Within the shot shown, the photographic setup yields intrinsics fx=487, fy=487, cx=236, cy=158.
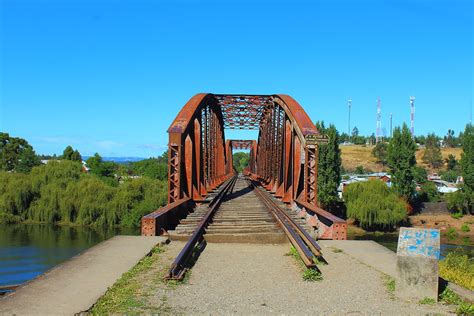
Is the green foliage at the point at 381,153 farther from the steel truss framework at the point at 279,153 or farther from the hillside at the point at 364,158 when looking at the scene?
the steel truss framework at the point at 279,153

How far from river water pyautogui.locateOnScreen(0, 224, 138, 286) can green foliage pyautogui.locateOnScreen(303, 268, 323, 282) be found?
84.7ft

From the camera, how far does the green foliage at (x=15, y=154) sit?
103425mm

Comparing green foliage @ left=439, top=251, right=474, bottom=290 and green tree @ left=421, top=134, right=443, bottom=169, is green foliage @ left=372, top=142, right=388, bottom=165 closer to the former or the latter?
green tree @ left=421, top=134, right=443, bottom=169

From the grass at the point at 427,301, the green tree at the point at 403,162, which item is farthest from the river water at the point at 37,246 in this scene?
the green tree at the point at 403,162

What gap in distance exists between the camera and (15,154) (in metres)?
108

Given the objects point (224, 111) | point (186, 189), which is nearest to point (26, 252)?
point (224, 111)

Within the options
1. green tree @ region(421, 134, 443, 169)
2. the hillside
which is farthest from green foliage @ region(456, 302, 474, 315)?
green tree @ region(421, 134, 443, 169)

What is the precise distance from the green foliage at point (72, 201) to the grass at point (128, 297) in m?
50.8

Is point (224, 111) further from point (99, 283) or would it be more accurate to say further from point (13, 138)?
point (13, 138)

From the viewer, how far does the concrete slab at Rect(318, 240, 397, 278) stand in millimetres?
7841

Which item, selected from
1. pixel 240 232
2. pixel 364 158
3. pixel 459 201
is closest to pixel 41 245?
pixel 240 232

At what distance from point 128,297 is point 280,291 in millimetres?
1968

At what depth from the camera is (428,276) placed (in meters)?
6.05

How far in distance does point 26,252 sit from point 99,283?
124 feet
